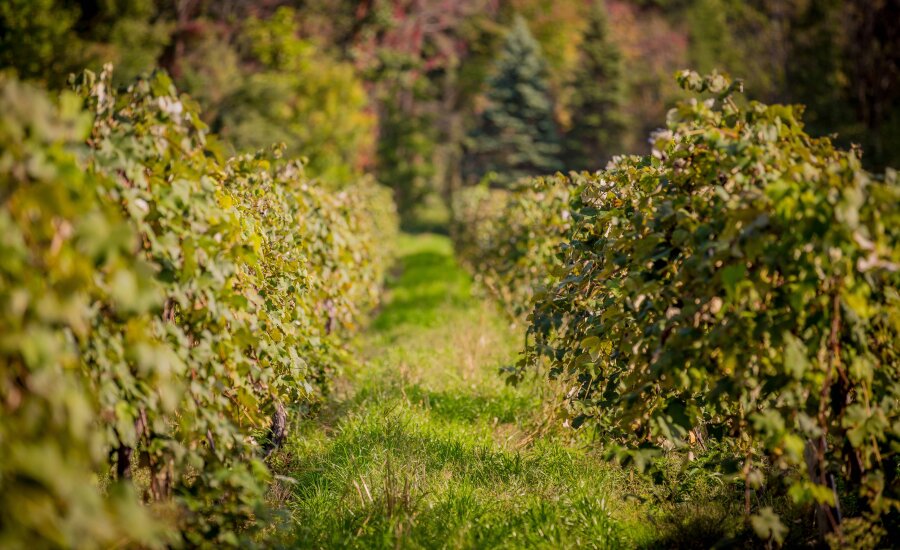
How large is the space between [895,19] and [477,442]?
2222cm

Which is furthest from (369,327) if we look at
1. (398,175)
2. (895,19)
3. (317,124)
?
(398,175)

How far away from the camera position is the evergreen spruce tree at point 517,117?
40562mm

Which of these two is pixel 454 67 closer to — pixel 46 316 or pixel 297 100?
pixel 297 100

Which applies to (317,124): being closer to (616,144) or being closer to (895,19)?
(895,19)

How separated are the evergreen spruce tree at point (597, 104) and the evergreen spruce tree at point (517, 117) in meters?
3.07

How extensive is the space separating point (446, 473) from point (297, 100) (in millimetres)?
21188

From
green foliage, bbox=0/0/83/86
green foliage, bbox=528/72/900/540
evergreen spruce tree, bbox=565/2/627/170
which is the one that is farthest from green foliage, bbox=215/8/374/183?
evergreen spruce tree, bbox=565/2/627/170

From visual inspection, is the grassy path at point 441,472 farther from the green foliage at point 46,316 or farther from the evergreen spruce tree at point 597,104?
the evergreen spruce tree at point 597,104

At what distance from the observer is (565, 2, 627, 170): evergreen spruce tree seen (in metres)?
43.1

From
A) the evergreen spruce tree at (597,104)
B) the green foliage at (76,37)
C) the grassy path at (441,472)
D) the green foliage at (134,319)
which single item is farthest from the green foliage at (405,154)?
the green foliage at (134,319)

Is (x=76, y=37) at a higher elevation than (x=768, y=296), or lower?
higher

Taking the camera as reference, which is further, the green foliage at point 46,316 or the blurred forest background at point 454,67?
the blurred forest background at point 454,67

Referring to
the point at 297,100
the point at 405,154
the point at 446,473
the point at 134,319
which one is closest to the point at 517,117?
the point at 405,154

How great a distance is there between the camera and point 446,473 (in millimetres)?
3955
